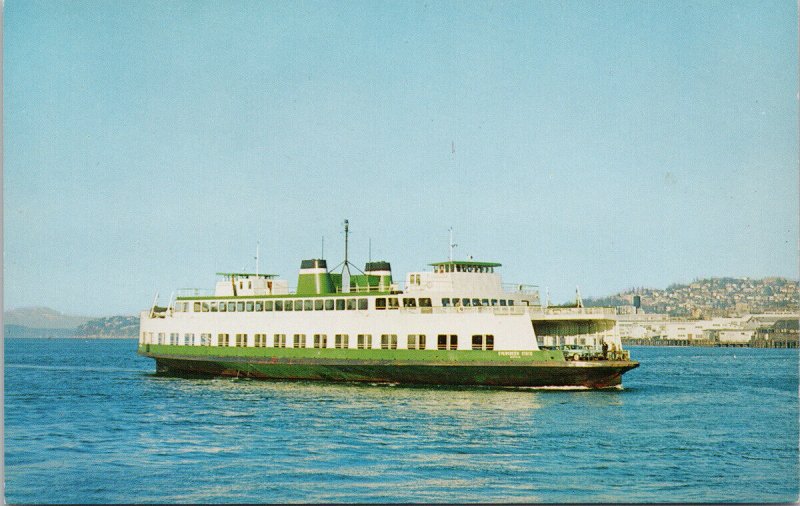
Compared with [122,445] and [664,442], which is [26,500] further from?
[664,442]

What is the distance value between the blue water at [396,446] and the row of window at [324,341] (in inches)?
82.2

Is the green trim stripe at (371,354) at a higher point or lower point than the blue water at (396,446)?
higher

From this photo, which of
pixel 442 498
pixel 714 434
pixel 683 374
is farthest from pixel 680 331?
pixel 442 498

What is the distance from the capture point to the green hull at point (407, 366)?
36781mm

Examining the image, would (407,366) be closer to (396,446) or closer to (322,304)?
(322,304)

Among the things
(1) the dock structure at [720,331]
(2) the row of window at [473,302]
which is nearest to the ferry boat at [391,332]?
(2) the row of window at [473,302]

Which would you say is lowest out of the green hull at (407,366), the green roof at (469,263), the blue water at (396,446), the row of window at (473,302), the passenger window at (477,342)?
the blue water at (396,446)

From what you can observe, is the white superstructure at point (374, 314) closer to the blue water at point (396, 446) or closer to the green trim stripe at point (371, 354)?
the green trim stripe at point (371, 354)

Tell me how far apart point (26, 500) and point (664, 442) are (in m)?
17.4

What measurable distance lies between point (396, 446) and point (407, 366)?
14326mm

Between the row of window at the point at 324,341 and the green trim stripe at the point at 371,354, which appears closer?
the green trim stripe at the point at 371,354

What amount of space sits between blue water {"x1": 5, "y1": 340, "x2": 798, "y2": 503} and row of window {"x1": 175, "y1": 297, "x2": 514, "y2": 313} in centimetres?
422

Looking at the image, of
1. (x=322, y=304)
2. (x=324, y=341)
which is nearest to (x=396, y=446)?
(x=324, y=341)

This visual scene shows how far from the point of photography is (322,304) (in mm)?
43688
